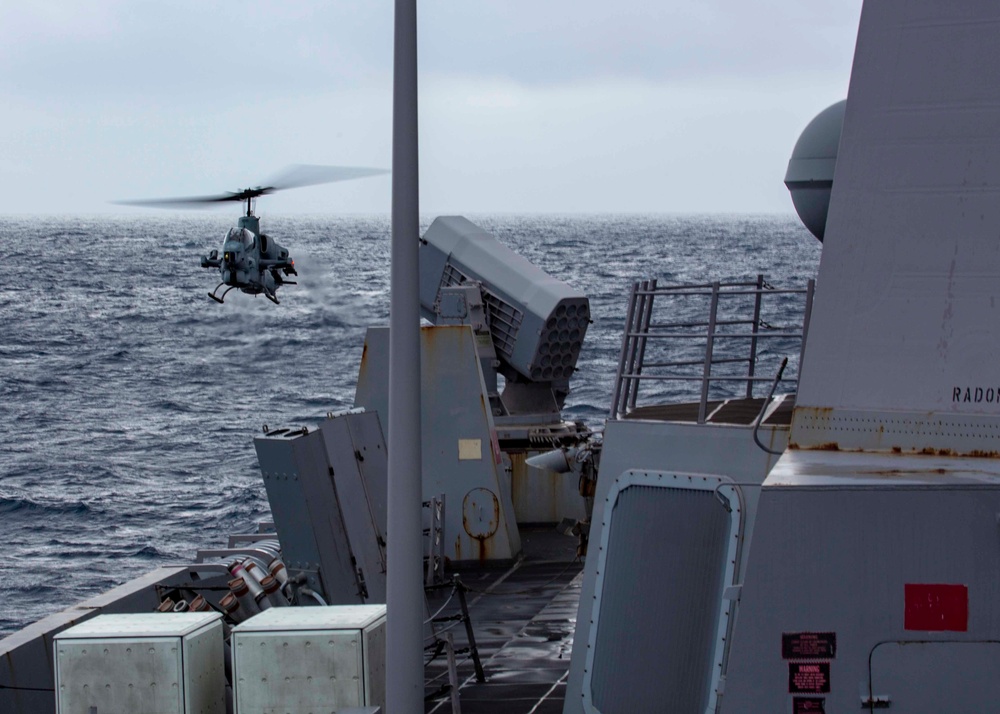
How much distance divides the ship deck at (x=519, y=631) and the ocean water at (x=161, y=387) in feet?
11.7

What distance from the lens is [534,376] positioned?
1859 centimetres

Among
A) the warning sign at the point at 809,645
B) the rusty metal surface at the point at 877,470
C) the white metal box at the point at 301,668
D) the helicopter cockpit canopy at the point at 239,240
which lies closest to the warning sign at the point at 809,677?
the warning sign at the point at 809,645

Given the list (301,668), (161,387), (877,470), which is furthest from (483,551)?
(161,387)

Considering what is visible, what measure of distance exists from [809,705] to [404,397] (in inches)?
92.2

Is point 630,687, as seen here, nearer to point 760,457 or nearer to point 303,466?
point 760,457

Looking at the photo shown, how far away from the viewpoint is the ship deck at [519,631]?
35.5 ft

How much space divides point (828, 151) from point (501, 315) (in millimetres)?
9033

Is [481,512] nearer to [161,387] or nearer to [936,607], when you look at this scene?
[936,607]

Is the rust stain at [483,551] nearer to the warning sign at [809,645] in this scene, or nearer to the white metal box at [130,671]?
the white metal box at [130,671]

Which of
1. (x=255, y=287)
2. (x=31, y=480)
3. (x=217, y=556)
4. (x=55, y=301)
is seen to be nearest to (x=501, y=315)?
(x=217, y=556)

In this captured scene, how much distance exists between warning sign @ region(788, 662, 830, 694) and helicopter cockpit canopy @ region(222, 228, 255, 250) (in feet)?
84.2

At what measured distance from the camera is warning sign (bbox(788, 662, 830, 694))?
591 centimetres

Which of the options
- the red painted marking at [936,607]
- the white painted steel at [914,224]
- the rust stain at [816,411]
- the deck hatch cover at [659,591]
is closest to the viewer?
the red painted marking at [936,607]

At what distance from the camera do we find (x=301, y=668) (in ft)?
26.5
